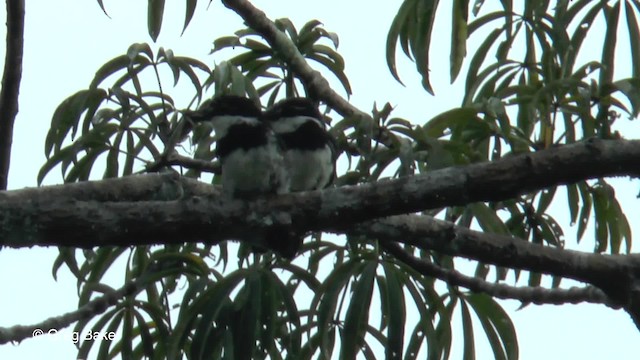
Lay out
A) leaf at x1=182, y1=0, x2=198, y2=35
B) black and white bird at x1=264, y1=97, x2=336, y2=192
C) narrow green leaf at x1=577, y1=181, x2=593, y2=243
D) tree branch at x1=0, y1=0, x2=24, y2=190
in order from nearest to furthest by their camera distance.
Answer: tree branch at x1=0, y1=0, x2=24, y2=190, leaf at x1=182, y1=0, x2=198, y2=35, black and white bird at x1=264, y1=97, x2=336, y2=192, narrow green leaf at x1=577, y1=181, x2=593, y2=243

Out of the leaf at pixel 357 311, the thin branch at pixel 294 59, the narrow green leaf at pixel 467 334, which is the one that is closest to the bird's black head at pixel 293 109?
the thin branch at pixel 294 59

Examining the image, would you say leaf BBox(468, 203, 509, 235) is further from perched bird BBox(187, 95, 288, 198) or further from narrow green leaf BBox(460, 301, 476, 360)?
perched bird BBox(187, 95, 288, 198)

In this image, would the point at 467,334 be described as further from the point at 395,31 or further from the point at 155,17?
the point at 155,17

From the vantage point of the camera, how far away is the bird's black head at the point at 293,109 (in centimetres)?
362

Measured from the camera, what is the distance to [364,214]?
262 cm

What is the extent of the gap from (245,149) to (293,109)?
560 mm

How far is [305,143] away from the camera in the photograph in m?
3.64

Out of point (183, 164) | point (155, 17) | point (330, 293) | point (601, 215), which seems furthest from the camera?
point (601, 215)

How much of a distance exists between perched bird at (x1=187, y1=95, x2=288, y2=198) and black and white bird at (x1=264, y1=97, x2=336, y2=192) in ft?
1.09

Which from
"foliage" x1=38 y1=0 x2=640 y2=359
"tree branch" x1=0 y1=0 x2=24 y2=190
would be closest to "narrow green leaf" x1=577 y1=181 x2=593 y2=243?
"foliage" x1=38 y1=0 x2=640 y2=359

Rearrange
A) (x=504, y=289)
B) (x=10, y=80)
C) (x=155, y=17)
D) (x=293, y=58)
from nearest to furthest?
1. (x=10, y=80)
2. (x=155, y=17)
3. (x=504, y=289)
4. (x=293, y=58)

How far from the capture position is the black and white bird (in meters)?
3.61

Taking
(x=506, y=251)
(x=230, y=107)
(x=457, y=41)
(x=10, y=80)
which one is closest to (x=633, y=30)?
(x=457, y=41)

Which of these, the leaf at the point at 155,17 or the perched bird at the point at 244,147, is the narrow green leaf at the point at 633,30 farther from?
the leaf at the point at 155,17
